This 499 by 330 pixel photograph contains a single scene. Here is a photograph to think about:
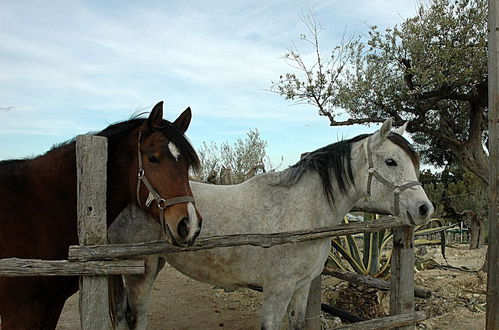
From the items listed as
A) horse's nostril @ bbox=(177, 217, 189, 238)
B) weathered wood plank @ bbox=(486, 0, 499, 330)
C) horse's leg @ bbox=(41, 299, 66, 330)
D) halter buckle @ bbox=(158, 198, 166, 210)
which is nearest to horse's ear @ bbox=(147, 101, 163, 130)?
halter buckle @ bbox=(158, 198, 166, 210)

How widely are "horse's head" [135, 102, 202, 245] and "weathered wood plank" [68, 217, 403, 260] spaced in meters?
0.22

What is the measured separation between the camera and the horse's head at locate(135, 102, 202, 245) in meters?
2.11

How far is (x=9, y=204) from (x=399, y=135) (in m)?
2.64

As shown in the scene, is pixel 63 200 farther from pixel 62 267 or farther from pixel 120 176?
pixel 62 267

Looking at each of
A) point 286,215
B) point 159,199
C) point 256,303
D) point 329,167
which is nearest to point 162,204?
point 159,199

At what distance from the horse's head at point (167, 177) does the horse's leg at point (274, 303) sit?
1061 mm

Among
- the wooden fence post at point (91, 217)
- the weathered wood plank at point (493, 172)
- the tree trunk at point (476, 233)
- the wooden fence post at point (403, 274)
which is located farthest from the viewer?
the tree trunk at point (476, 233)

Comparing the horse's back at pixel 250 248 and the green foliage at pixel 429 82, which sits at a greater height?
the green foliage at pixel 429 82

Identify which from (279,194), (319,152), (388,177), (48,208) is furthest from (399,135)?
(48,208)

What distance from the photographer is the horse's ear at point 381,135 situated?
9.14 feet

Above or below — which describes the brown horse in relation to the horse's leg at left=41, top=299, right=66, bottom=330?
above

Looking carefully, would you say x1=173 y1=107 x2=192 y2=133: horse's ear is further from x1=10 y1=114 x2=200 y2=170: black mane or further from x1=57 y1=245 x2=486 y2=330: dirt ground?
x1=57 y1=245 x2=486 y2=330: dirt ground

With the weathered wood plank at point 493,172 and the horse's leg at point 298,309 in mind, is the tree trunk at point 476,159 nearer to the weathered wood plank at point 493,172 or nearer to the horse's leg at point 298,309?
the weathered wood plank at point 493,172

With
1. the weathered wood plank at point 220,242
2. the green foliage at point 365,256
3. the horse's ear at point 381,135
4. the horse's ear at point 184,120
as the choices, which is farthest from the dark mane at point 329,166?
the green foliage at point 365,256
